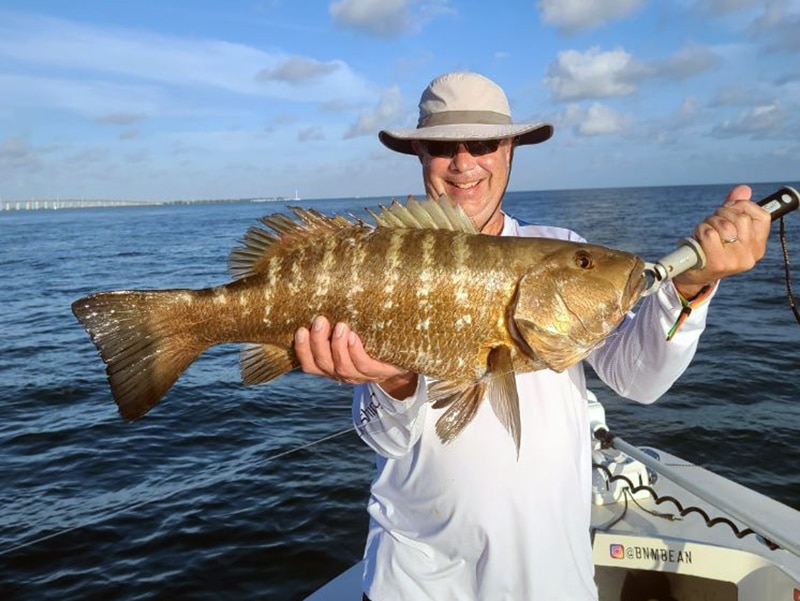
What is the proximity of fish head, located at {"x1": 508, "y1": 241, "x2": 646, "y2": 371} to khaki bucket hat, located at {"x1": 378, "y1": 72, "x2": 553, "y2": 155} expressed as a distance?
2.88 ft

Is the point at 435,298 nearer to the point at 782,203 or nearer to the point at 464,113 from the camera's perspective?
the point at 464,113

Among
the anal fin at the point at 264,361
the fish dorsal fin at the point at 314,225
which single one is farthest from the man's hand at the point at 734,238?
the anal fin at the point at 264,361

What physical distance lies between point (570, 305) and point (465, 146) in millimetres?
1152

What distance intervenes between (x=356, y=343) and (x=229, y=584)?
593cm

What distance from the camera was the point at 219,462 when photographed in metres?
10.7

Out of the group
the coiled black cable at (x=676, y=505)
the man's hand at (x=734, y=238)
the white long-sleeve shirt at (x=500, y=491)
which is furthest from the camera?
the coiled black cable at (x=676, y=505)

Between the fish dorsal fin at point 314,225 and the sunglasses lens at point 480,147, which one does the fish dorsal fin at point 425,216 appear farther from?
the sunglasses lens at point 480,147

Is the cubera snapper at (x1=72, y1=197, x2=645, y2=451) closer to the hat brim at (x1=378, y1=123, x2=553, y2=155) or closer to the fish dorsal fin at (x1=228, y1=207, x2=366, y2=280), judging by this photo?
the fish dorsal fin at (x1=228, y1=207, x2=366, y2=280)

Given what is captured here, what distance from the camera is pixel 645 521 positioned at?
16.4 feet

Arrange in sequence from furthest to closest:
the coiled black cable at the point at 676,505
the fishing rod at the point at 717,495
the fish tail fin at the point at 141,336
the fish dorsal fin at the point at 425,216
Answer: the coiled black cable at the point at 676,505, the fishing rod at the point at 717,495, the fish tail fin at the point at 141,336, the fish dorsal fin at the point at 425,216

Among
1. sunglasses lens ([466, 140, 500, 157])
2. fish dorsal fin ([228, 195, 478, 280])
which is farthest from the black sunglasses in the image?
fish dorsal fin ([228, 195, 478, 280])

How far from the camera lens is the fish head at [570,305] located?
277cm

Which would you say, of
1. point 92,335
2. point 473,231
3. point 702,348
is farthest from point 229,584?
point 702,348

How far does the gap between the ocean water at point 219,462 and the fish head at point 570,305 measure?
4.83ft
